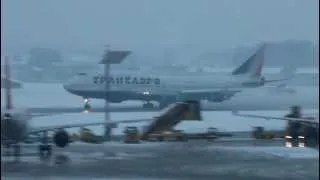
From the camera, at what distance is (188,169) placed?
16.7 m

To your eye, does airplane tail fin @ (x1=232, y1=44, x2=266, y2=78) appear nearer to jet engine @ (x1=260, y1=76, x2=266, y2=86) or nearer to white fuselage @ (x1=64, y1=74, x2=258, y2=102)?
jet engine @ (x1=260, y1=76, x2=266, y2=86)

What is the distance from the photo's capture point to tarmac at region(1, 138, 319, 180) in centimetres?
1556

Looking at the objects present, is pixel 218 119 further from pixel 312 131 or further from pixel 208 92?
pixel 312 131

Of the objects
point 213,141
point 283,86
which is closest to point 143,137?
point 213,141

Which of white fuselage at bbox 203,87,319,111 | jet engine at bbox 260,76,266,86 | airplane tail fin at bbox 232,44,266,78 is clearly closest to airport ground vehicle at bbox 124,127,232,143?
white fuselage at bbox 203,87,319,111

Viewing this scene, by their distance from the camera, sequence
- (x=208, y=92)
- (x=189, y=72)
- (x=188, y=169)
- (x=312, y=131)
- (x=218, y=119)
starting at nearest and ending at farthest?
(x=188, y=169)
(x=312, y=131)
(x=218, y=119)
(x=208, y=92)
(x=189, y=72)

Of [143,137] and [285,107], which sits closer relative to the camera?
[143,137]

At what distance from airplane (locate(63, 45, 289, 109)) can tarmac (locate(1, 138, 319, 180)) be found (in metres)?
27.8

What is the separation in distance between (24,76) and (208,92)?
1199 cm

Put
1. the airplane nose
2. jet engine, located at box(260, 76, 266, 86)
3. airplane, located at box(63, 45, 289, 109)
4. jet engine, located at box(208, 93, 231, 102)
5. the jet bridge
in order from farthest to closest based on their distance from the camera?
1. jet engine, located at box(260, 76, 266, 86)
2. jet engine, located at box(208, 93, 231, 102)
3. the airplane nose
4. airplane, located at box(63, 45, 289, 109)
5. the jet bridge

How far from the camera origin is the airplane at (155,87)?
5243 cm

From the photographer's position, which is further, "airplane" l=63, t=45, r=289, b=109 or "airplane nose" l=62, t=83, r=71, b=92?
"airplane nose" l=62, t=83, r=71, b=92

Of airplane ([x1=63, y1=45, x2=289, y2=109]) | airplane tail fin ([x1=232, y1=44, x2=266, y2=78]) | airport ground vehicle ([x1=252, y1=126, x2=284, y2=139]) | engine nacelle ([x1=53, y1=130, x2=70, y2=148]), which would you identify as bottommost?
airport ground vehicle ([x1=252, y1=126, x2=284, y2=139])

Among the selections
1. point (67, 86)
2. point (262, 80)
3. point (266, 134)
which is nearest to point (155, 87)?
point (67, 86)
